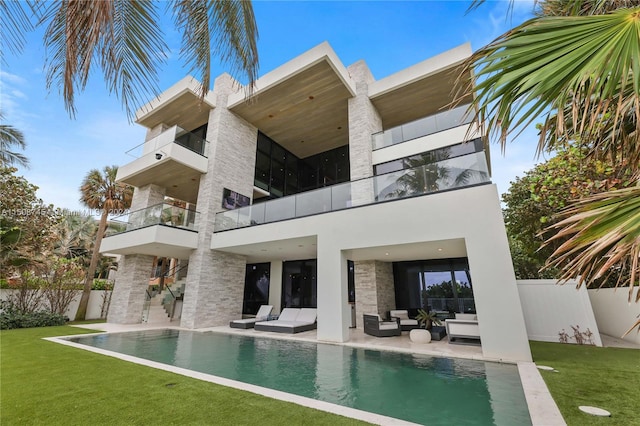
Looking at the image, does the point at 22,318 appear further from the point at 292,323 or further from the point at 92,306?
the point at 292,323

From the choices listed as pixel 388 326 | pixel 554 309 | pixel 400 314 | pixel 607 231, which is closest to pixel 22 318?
pixel 388 326

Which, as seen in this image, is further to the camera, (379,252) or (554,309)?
(379,252)

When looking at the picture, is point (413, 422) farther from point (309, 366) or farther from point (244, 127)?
point (244, 127)

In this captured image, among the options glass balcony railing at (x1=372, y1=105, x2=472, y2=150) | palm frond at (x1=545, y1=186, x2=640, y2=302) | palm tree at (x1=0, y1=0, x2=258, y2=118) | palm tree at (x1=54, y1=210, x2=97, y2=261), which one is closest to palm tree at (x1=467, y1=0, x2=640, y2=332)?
palm frond at (x1=545, y1=186, x2=640, y2=302)

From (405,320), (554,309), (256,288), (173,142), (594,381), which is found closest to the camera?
(594,381)

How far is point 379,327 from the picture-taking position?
9000mm

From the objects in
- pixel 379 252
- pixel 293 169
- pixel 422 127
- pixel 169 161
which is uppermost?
pixel 293 169

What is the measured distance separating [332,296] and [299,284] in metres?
5.88

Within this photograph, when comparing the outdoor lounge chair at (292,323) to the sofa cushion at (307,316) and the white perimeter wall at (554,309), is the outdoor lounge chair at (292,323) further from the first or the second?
the white perimeter wall at (554,309)

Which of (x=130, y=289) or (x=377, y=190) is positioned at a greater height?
(x=377, y=190)

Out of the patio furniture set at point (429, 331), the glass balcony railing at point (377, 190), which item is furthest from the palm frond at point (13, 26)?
the patio furniture set at point (429, 331)

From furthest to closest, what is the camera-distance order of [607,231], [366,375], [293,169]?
[293,169] → [366,375] → [607,231]

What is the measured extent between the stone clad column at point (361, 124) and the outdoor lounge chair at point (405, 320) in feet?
17.3

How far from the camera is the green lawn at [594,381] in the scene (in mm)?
3402
